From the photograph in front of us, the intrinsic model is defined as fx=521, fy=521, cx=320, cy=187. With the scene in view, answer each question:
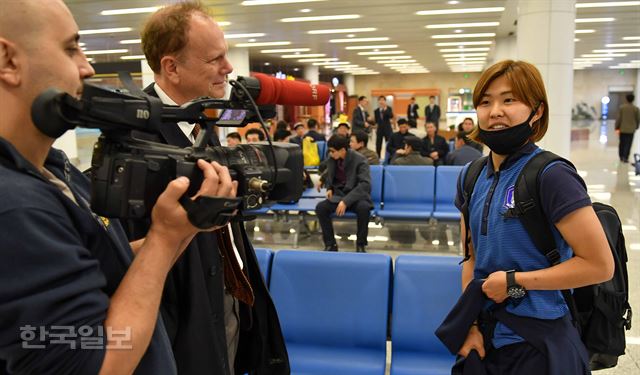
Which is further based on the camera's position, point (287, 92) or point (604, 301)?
point (604, 301)

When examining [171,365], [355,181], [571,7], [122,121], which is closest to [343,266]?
[171,365]

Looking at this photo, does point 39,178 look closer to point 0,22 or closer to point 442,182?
point 0,22

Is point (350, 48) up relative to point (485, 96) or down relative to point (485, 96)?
up

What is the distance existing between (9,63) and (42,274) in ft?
1.10

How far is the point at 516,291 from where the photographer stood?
A: 61.9 inches

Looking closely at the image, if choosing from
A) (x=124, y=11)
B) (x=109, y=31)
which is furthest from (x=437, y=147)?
(x=109, y=31)

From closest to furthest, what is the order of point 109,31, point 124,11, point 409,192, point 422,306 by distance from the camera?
point 422,306
point 409,192
point 124,11
point 109,31

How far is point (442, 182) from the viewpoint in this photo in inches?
247

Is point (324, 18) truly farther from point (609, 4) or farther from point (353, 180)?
point (353, 180)

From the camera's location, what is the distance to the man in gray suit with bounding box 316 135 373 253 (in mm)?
5934

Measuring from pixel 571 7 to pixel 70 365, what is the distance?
7759mm

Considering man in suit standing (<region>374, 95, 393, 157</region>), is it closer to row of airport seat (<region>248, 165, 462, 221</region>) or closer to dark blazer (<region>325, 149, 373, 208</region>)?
row of airport seat (<region>248, 165, 462, 221</region>)

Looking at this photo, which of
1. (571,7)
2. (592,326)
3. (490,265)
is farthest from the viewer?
(571,7)

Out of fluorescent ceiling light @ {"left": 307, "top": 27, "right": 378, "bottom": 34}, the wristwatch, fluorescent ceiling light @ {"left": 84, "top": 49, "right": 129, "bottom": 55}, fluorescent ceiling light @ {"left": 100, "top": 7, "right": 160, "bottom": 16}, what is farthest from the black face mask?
fluorescent ceiling light @ {"left": 84, "top": 49, "right": 129, "bottom": 55}
